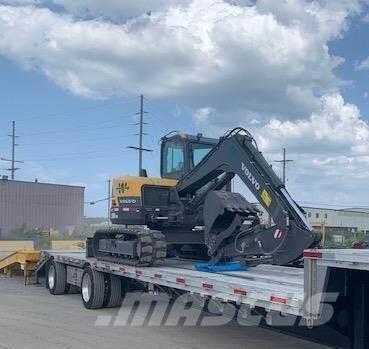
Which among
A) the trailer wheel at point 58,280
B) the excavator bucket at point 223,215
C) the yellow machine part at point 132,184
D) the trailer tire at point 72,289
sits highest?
the yellow machine part at point 132,184

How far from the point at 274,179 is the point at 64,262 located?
20.4ft

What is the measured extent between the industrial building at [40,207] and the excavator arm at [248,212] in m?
54.4

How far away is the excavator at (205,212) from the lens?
9.88 meters

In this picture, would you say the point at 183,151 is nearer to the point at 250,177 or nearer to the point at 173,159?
the point at 173,159

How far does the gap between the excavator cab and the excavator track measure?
6.33ft

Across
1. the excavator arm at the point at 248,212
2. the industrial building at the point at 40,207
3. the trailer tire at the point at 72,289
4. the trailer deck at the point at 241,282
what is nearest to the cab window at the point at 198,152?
the excavator arm at the point at 248,212

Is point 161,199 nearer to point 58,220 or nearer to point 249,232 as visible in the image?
point 249,232

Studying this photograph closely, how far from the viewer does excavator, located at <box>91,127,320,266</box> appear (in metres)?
9.88

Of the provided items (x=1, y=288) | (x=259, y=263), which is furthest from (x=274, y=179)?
(x=1, y=288)

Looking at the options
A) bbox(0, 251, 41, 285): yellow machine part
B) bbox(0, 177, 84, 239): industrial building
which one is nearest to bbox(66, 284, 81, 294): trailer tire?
bbox(0, 251, 41, 285): yellow machine part

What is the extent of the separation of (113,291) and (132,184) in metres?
2.32

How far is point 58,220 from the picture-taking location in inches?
2837

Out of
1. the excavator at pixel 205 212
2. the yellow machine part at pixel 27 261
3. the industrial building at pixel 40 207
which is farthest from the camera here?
the industrial building at pixel 40 207

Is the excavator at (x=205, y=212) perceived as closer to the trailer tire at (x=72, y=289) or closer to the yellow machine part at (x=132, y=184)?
the yellow machine part at (x=132, y=184)
